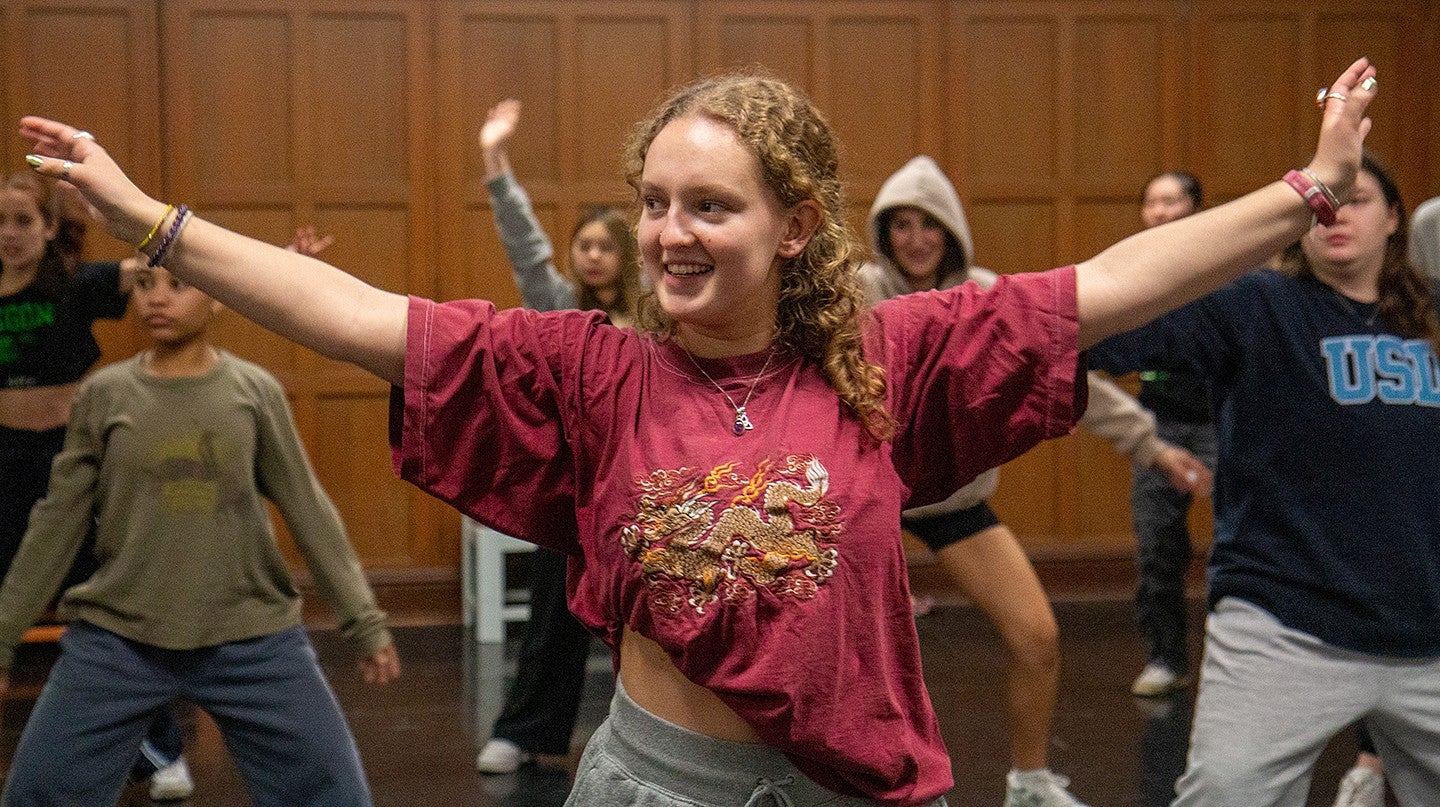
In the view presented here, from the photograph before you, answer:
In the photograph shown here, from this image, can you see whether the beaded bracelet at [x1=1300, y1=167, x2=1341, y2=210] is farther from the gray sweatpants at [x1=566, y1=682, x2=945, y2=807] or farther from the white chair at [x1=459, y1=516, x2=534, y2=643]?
the white chair at [x1=459, y1=516, x2=534, y2=643]

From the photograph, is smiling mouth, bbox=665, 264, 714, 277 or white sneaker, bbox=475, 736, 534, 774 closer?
smiling mouth, bbox=665, 264, 714, 277

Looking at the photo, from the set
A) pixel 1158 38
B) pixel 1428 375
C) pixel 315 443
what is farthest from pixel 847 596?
pixel 1158 38

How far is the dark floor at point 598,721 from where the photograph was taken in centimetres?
441

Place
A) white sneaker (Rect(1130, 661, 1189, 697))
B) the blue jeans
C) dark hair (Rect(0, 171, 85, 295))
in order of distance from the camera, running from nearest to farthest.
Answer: the blue jeans < dark hair (Rect(0, 171, 85, 295)) < white sneaker (Rect(1130, 661, 1189, 697))

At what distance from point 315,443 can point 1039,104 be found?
3669mm

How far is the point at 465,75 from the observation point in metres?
7.19

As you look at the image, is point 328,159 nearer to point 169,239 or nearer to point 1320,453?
point 1320,453

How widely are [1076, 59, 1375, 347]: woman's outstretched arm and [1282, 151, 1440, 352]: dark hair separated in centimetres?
107

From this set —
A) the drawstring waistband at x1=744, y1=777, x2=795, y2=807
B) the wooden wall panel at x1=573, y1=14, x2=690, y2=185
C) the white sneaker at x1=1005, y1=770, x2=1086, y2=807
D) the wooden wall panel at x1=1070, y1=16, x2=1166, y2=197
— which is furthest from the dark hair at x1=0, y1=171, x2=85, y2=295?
the wooden wall panel at x1=1070, y1=16, x2=1166, y2=197

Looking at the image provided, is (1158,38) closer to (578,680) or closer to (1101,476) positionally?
(1101,476)

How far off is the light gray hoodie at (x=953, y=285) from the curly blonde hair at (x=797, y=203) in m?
1.87

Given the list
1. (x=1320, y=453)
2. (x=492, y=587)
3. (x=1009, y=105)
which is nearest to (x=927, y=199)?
(x=1320, y=453)

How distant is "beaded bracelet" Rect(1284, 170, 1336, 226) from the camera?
5.92 ft

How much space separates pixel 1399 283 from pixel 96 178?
2.20 metres
